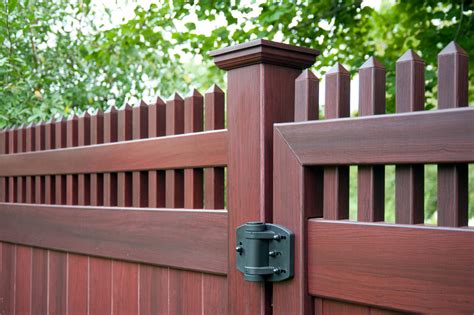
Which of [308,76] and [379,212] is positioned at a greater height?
[308,76]

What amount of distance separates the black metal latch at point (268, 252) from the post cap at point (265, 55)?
19.3 inches

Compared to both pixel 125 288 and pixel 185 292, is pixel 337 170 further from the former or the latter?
pixel 125 288

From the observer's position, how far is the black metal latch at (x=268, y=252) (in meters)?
1.71

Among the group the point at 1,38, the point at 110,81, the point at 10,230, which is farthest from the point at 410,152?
the point at 110,81

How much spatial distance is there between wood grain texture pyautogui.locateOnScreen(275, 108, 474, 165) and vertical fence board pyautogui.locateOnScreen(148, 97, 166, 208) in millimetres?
656

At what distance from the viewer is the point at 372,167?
1.59 meters

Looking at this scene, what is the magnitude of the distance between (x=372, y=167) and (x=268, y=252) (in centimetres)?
40

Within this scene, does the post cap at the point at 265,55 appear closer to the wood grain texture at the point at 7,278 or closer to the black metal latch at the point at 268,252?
the black metal latch at the point at 268,252

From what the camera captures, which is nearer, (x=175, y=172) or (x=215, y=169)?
(x=215, y=169)

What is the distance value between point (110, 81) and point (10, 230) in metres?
2.31

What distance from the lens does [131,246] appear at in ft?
7.71

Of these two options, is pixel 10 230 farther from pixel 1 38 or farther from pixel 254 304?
pixel 254 304

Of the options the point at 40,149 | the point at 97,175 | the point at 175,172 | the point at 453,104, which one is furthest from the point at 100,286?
the point at 453,104

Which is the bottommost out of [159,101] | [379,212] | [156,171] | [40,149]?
[379,212]
